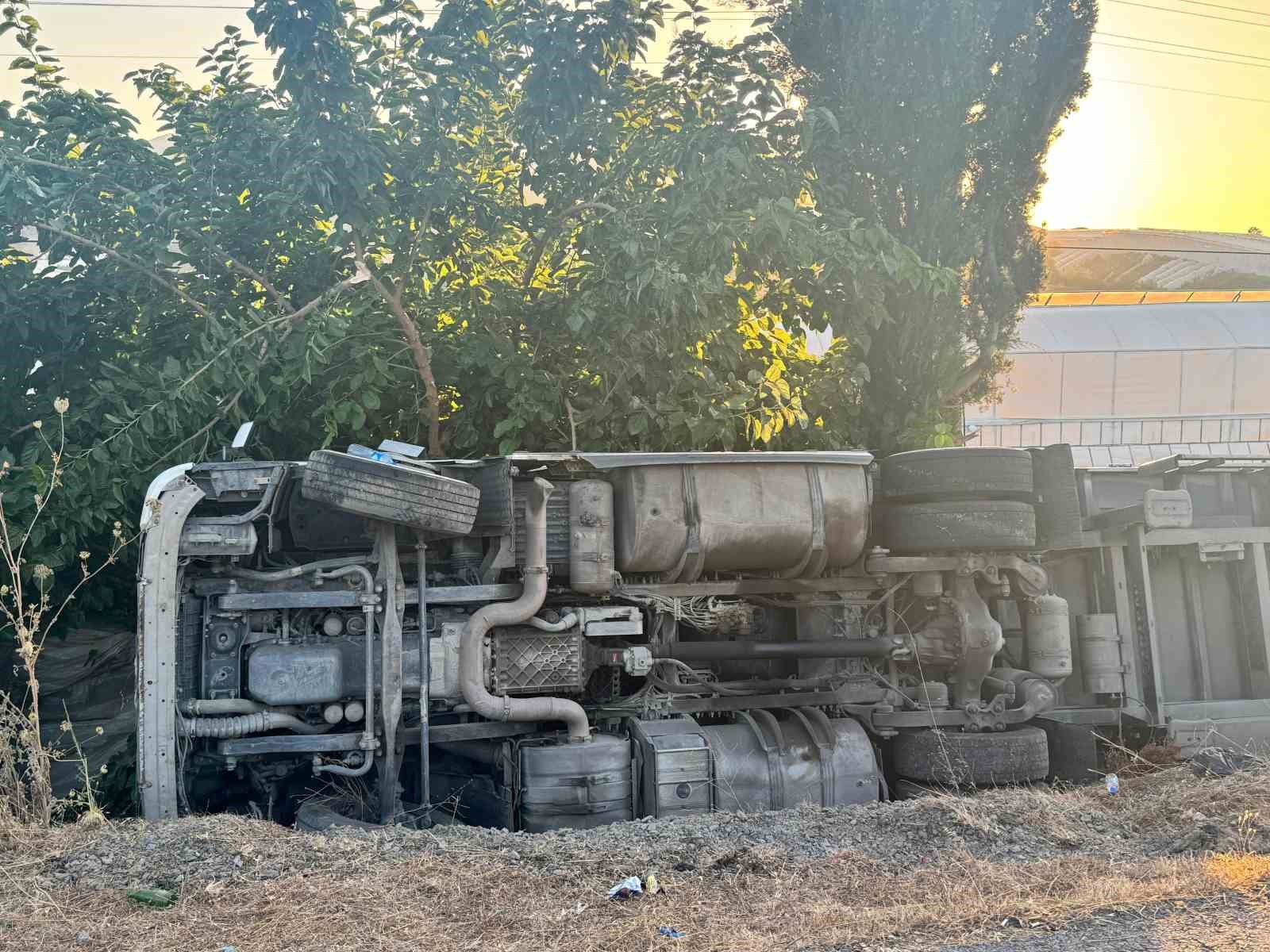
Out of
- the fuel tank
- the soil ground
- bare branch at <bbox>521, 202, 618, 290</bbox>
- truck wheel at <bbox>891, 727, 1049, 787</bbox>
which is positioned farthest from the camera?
bare branch at <bbox>521, 202, 618, 290</bbox>

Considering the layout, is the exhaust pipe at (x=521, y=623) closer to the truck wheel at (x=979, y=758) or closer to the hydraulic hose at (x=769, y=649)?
the hydraulic hose at (x=769, y=649)

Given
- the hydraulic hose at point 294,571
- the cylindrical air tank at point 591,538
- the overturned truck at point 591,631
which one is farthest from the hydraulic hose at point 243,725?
the cylindrical air tank at point 591,538

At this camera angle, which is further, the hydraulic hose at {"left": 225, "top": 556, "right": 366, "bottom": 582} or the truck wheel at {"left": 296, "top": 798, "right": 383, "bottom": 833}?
the hydraulic hose at {"left": 225, "top": 556, "right": 366, "bottom": 582}

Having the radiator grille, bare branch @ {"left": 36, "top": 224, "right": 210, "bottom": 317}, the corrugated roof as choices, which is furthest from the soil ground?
the corrugated roof

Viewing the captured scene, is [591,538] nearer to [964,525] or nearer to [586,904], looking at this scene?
[964,525]

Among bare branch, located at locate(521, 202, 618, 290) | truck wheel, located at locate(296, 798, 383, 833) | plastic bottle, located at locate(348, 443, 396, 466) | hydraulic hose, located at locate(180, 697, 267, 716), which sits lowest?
truck wheel, located at locate(296, 798, 383, 833)

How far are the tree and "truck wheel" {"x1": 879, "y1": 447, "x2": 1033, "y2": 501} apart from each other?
309 centimetres

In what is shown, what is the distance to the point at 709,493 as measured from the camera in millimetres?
5980

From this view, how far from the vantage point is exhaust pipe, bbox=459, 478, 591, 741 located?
18.4 feet

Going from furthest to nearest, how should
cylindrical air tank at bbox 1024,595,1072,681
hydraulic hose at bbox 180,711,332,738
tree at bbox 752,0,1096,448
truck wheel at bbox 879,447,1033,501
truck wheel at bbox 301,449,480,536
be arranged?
tree at bbox 752,0,1096,448
cylindrical air tank at bbox 1024,595,1072,681
truck wheel at bbox 879,447,1033,501
hydraulic hose at bbox 180,711,332,738
truck wheel at bbox 301,449,480,536

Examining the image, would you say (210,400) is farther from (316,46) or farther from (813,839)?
(813,839)

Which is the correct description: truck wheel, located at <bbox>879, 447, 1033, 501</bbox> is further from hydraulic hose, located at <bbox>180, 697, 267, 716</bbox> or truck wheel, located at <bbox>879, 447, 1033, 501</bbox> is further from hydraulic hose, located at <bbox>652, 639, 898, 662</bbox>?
hydraulic hose, located at <bbox>180, 697, 267, 716</bbox>

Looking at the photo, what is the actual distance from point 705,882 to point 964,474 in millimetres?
3020

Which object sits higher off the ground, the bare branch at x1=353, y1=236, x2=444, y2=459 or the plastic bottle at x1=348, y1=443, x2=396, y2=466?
the bare branch at x1=353, y1=236, x2=444, y2=459
